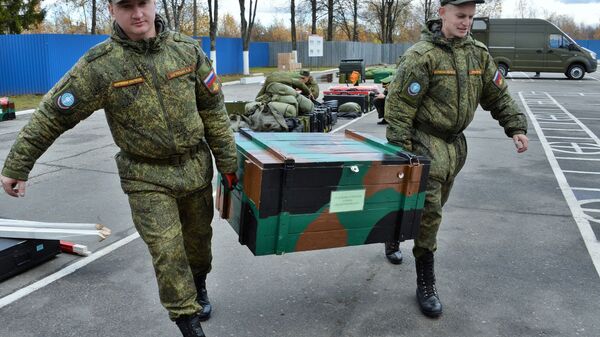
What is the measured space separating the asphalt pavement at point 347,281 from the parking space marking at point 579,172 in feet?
0.13

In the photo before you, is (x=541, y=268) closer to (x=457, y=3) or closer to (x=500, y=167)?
(x=457, y=3)

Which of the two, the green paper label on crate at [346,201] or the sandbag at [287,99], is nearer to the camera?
the green paper label on crate at [346,201]

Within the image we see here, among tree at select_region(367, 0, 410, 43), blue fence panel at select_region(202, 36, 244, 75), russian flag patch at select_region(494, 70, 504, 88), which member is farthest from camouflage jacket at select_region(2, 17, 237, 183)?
tree at select_region(367, 0, 410, 43)

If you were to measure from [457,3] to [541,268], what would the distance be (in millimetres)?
2206

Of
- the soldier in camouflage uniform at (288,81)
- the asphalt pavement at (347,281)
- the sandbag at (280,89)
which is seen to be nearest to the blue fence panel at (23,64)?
the soldier in camouflage uniform at (288,81)

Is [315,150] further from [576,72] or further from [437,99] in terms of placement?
[576,72]

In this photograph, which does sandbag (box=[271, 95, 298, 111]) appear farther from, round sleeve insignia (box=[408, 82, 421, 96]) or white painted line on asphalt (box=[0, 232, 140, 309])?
round sleeve insignia (box=[408, 82, 421, 96])

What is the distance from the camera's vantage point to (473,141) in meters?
10.3

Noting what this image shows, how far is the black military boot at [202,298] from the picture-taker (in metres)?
3.37

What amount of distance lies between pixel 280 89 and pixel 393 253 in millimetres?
5575

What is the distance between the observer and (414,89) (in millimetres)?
3330

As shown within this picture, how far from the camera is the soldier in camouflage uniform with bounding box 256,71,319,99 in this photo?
9677 mm

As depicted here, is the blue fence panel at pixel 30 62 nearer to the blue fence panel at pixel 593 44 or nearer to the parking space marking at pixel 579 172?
the parking space marking at pixel 579 172

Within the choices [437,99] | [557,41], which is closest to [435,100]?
[437,99]
